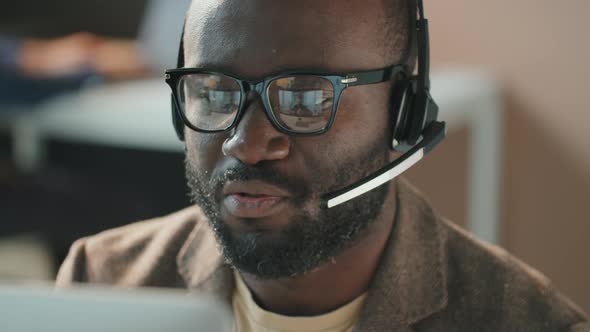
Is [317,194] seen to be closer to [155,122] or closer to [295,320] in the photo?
[295,320]

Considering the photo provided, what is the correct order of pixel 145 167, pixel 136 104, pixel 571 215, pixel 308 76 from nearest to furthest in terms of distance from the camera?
pixel 308 76 → pixel 571 215 → pixel 145 167 → pixel 136 104

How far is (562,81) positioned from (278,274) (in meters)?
0.94

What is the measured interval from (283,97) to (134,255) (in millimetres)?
377

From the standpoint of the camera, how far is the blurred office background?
5.01 ft

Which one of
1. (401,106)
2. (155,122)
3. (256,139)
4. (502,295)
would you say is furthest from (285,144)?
(155,122)

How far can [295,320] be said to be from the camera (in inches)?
38.6

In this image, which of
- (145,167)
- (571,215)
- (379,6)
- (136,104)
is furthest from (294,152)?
(136,104)

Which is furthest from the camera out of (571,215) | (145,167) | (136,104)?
(136,104)

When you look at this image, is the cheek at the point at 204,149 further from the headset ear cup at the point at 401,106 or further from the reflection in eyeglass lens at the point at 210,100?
the headset ear cup at the point at 401,106

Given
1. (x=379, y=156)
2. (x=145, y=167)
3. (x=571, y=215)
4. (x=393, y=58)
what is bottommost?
(x=571, y=215)

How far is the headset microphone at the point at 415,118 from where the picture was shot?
0.97 metres

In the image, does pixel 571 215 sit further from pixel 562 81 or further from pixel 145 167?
pixel 145 167

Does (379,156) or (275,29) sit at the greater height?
(275,29)

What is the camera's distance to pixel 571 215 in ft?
5.11
